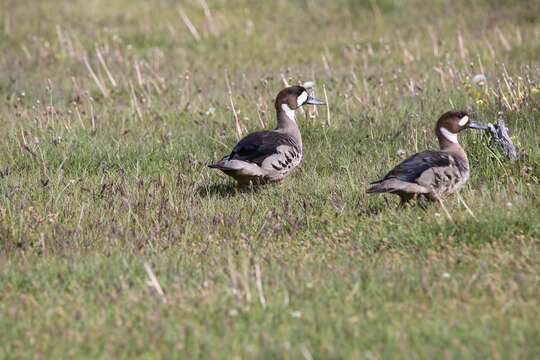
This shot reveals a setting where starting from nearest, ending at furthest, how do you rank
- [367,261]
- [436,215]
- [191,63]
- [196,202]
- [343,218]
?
[367,261] < [436,215] < [343,218] < [196,202] < [191,63]

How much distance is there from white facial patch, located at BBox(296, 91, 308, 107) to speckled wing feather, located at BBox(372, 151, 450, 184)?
2.12 meters

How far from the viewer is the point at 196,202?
6.91 metres

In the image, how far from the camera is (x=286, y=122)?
839 centimetres

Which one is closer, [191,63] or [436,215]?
[436,215]

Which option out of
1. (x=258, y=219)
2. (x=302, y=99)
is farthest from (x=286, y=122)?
(x=258, y=219)

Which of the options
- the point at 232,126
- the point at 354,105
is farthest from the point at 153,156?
the point at 354,105

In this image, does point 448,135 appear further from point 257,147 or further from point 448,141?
point 257,147

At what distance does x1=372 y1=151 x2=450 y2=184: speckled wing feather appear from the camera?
6395 mm

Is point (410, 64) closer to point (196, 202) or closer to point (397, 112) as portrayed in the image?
point (397, 112)

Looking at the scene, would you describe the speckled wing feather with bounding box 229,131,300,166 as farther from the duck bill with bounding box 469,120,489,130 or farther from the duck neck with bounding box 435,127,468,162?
the duck bill with bounding box 469,120,489,130

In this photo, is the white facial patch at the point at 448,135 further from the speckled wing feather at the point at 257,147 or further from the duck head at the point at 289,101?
the duck head at the point at 289,101

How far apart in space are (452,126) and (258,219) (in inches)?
75.2

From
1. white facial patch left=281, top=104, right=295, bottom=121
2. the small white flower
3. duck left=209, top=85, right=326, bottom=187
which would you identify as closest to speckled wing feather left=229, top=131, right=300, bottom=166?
duck left=209, top=85, right=326, bottom=187

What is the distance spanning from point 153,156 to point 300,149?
1.45 metres
